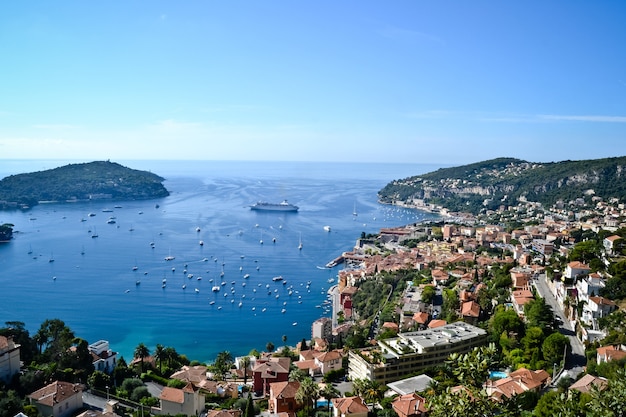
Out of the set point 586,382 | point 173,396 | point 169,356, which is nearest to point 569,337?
point 586,382

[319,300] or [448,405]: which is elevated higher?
[448,405]

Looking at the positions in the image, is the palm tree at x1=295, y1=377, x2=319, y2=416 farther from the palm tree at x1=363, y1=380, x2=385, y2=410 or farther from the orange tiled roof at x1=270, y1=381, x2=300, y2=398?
the palm tree at x1=363, y1=380, x2=385, y2=410

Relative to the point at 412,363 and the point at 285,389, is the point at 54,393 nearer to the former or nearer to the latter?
the point at 285,389

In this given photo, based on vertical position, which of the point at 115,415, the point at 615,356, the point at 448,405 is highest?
the point at 448,405

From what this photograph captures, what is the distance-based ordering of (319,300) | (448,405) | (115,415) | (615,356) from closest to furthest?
(448,405)
(115,415)
(615,356)
(319,300)

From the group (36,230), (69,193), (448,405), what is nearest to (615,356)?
(448,405)

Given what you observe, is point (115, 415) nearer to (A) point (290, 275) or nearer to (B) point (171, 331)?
(B) point (171, 331)

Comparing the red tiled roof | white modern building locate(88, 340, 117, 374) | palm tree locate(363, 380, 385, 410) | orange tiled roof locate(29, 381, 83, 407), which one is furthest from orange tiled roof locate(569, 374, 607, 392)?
white modern building locate(88, 340, 117, 374)
